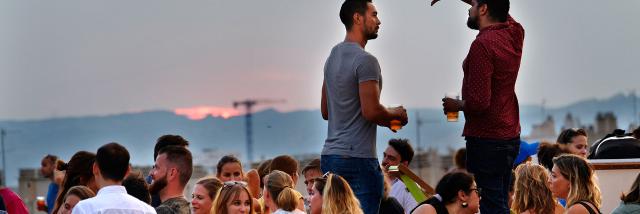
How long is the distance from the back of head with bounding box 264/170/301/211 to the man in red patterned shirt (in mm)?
2248

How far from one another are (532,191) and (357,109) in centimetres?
248

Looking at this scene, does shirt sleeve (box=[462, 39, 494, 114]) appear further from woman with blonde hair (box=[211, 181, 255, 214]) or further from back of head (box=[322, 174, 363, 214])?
woman with blonde hair (box=[211, 181, 255, 214])

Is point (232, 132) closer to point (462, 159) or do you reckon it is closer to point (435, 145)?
point (435, 145)

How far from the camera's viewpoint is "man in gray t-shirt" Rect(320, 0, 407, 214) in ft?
30.4

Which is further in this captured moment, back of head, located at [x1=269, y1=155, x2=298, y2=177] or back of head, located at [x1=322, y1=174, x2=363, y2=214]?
back of head, located at [x1=269, y1=155, x2=298, y2=177]

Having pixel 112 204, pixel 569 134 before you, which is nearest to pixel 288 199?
pixel 112 204

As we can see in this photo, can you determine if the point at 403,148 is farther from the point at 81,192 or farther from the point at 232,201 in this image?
the point at 81,192

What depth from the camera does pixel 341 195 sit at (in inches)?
384

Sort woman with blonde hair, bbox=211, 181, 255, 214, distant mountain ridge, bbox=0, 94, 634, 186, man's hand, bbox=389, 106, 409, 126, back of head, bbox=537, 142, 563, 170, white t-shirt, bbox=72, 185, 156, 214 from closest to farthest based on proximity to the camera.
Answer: white t-shirt, bbox=72, 185, 156, 214 < man's hand, bbox=389, 106, 409, 126 < woman with blonde hair, bbox=211, 181, 255, 214 < back of head, bbox=537, 142, 563, 170 < distant mountain ridge, bbox=0, 94, 634, 186

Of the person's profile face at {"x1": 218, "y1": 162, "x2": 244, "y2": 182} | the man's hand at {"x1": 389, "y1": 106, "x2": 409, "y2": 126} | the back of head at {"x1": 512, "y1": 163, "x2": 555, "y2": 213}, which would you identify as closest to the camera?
the man's hand at {"x1": 389, "y1": 106, "x2": 409, "y2": 126}

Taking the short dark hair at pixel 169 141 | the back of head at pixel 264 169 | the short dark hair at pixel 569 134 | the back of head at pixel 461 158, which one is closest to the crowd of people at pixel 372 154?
the short dark hair at pixel 169 141

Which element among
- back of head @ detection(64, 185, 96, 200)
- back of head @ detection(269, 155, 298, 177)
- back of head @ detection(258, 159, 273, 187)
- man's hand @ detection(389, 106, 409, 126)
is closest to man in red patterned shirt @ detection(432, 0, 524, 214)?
man's hand @ detection(389, 106, 409, 126)

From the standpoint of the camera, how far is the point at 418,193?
447 inches

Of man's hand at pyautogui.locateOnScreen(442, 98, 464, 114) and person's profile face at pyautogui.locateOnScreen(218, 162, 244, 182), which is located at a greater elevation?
man's hand at pyautogui.locateOnScreen(442, 98, 464, 114)
